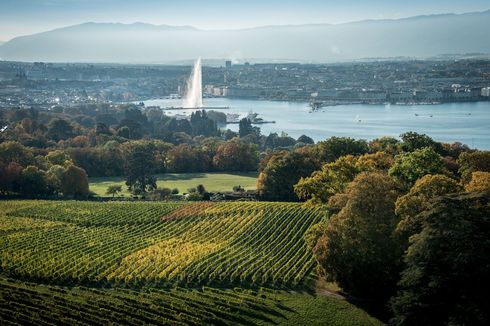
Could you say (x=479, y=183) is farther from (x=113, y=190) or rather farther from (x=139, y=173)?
(x=139, y=173)

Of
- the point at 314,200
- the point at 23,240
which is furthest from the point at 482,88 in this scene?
the point at 23,240

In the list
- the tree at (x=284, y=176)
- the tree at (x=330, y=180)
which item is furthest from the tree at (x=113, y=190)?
the tree at (x=330, y=180)

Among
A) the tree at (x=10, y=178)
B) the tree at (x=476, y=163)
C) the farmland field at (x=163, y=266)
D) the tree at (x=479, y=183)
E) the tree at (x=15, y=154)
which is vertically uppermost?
the tree at (x=479, y=183)

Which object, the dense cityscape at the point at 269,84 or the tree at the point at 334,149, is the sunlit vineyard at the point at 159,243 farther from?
the dense cityscape at the point at 269,84

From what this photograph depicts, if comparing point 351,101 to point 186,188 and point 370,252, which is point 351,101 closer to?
point 186,188

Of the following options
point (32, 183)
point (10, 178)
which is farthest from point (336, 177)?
point (10, 178)

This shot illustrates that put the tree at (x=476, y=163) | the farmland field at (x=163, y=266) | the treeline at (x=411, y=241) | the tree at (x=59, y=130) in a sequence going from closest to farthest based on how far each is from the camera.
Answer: the treeline at (x=411, y=241)
the farmland field at (x=163, y=266)
the tree at (x=476, y=163)
the tree at (x=59, y=130)
